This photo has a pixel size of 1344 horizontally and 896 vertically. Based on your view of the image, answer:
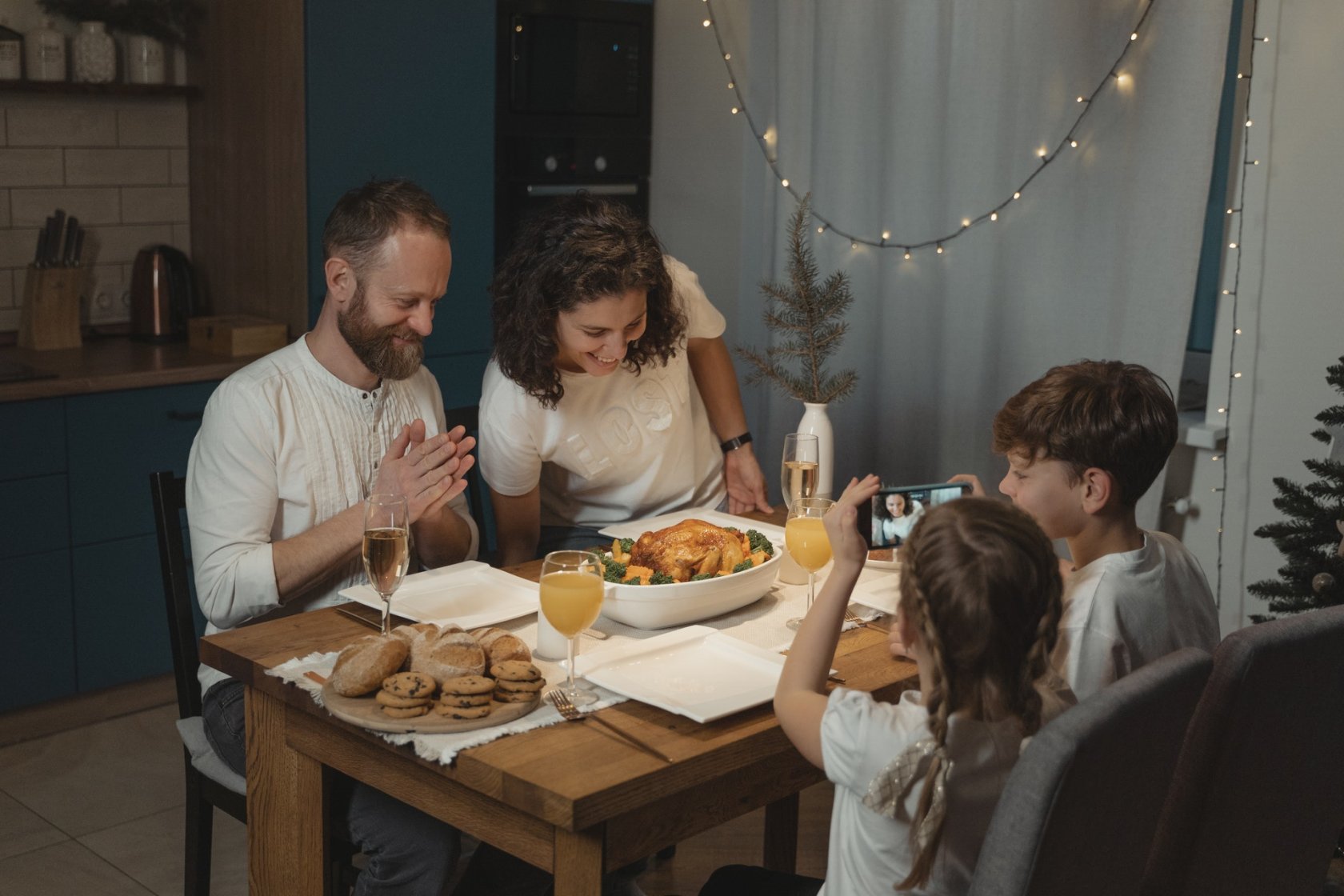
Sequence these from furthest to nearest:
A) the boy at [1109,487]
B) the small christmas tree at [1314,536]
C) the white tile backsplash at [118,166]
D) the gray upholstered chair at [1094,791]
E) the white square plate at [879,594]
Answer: the white tile backsplash at [118,166]
the small christmas tree at [1314,536]
the white square plate at [879,594]
the boy at [1109,487]
the gray upholstered chair at [1094,791]

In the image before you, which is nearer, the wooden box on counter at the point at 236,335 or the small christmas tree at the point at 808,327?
the small christmas tree at the point at 808,327

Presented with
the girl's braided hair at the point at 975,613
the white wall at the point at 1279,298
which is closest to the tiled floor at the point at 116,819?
the white wall at the point at 1279,298

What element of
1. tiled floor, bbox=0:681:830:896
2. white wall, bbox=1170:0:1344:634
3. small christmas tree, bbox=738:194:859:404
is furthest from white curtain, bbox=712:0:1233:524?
tiled floor, bbox=0:681:830:896

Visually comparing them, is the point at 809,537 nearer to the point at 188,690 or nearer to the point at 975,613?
the point at 975,613

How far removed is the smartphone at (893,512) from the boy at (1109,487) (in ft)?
0.52

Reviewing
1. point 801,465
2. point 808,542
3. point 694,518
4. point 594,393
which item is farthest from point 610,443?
point 808,542

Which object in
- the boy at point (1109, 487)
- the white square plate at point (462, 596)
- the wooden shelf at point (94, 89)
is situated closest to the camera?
the boy at point (1109, 487)

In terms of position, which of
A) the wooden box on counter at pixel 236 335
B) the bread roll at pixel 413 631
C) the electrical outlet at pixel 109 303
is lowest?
the bread roll at pixel 413 631

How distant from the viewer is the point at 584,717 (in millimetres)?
1617

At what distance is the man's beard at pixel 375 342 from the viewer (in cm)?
226

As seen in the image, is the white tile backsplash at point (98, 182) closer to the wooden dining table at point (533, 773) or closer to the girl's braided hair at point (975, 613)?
the wooden dining table at point (533, 773)

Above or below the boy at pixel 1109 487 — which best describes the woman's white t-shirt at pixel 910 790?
below

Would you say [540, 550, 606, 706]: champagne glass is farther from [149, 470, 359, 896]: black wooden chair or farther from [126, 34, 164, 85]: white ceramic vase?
[126, 34, 164, 85]: white ceramic vase

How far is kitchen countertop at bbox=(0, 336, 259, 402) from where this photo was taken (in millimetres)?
3195
